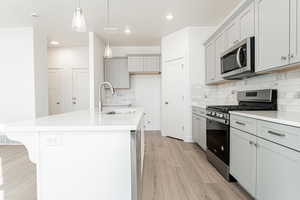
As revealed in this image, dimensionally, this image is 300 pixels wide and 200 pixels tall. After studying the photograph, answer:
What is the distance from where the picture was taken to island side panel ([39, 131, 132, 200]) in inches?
57.7

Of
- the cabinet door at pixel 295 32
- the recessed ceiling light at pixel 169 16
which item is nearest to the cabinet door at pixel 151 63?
the recessed ceiling light at pixel 169 16

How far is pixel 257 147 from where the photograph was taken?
1.86 m

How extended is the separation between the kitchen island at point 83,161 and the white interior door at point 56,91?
5240mm

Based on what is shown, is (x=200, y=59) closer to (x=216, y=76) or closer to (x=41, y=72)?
(x=216, y=76)

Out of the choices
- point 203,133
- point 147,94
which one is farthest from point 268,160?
point 147,94

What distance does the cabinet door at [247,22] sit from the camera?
2502 mm

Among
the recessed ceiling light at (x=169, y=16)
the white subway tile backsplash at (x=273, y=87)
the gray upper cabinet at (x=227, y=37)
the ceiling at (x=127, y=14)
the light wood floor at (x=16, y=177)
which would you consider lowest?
the light wood floor at (x=16, y=177)

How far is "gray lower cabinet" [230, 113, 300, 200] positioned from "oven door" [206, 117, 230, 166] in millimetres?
211

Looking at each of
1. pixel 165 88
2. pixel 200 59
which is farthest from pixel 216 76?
pixel 165 88

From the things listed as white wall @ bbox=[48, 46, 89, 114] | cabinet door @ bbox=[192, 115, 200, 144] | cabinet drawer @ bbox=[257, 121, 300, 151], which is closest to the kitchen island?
cabinet drawer @ bbox=[257, 121, 300, 151]

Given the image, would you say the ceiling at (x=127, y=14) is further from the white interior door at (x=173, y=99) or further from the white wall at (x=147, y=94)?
the white wall at (x=147, y=94)

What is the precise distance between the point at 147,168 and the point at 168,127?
2314 millimetres

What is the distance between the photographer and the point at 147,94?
6.34 meters

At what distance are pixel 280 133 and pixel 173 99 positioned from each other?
361 centimetres
